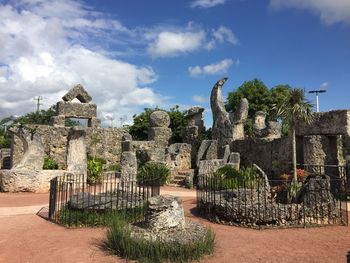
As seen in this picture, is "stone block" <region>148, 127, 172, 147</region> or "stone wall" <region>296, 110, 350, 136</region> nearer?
"stone wall" <region>296, 110, 350, 136</region>

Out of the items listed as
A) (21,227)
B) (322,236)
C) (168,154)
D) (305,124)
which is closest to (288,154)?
(305,124)

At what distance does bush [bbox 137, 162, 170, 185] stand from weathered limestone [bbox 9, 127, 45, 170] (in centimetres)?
469

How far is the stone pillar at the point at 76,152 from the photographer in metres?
16.7

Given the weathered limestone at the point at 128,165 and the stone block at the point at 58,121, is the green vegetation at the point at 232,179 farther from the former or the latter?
the stone block at the point at 58,121

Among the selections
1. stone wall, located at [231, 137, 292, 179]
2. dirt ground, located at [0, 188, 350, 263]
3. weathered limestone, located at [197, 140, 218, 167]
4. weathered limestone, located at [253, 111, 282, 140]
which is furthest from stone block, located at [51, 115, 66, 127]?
dirt ground, located at [0, 188, 350, 263]

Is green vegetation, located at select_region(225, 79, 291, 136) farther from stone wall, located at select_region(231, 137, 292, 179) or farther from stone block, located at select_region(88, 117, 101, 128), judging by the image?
stone block, located at select_region(88, 117, 101, 128)

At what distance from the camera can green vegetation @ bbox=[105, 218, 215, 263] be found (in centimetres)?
634

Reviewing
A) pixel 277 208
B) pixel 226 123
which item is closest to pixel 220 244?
pixel 277 208

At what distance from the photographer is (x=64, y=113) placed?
2264 centimetres

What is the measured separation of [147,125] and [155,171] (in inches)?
442

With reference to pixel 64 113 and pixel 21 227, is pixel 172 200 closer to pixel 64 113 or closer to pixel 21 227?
pixel 21 227

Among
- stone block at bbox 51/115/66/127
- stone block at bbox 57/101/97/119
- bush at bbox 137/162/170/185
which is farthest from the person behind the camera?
stone block at bbox 57/101/97/119

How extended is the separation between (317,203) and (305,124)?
24.6 feet

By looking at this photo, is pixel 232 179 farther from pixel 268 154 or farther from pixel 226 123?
pixel 226 123
